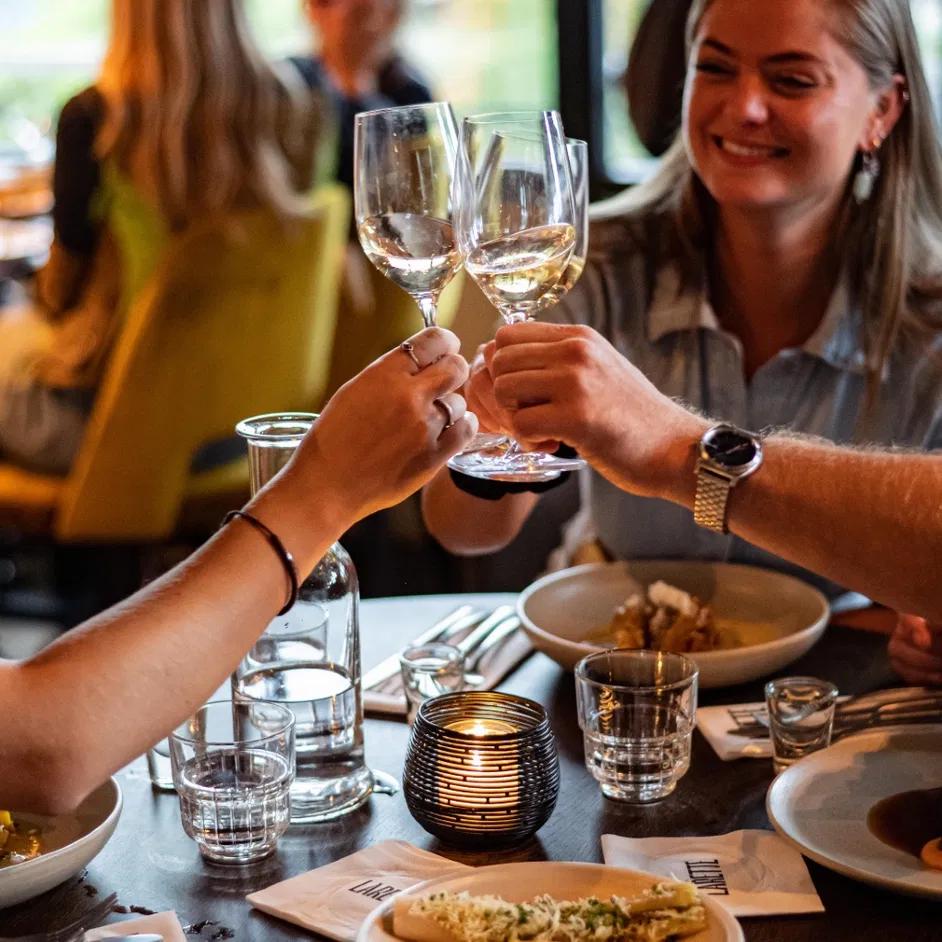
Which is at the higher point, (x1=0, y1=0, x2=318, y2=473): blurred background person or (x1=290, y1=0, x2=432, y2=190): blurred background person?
(x1=290, y1=0, x2=432, y2=190): blurred background person

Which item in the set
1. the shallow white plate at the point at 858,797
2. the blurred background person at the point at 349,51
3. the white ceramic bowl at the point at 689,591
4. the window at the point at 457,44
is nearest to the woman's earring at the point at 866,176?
the white ceramic bowl at the point at 689,591

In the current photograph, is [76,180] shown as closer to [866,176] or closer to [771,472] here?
[866,176]

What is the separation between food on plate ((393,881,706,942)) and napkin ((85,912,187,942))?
0.18 m

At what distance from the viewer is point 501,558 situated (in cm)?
288

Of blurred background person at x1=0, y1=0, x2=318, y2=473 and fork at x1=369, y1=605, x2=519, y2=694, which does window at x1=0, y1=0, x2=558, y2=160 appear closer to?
blurred background person at x1=0, y1=0, x2=318, y2=473

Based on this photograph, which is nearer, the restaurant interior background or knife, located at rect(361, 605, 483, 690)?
knife, located at rect(361, 605, 483, 690)

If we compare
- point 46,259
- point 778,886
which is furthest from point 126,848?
point 46,259

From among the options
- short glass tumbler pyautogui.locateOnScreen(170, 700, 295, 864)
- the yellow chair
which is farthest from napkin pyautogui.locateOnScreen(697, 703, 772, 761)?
the yellow chair

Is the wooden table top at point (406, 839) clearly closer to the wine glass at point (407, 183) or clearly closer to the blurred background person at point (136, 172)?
the wine glass at point (407, 183)

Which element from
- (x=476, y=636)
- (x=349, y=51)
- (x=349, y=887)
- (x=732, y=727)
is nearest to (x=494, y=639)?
(x=476, y=636)

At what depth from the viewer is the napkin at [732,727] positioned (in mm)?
1389

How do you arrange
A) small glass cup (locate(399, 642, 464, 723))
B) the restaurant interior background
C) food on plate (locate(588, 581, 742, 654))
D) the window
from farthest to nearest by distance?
the window, the restaurant interior background, food on plate (locate(588, 581, 742, 654)), small glass cup (locate(399, 642, 464, 723))

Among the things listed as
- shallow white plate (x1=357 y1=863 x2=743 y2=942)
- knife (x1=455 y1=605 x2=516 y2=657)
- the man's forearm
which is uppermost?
the man's forearm

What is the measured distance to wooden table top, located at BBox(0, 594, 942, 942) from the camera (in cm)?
110
